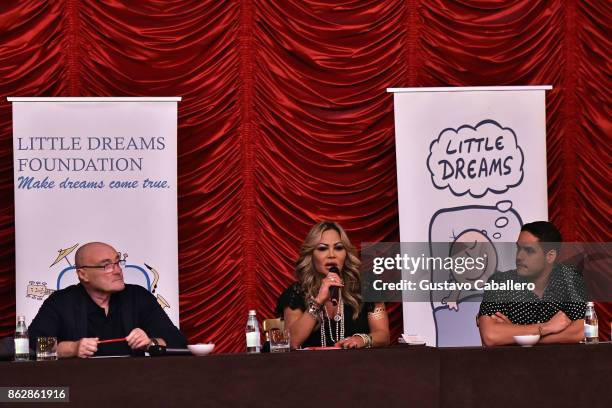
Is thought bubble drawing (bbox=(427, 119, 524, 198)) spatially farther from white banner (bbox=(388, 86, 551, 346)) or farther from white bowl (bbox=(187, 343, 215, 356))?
white bowl (bbox=(187, 343, 215, 356))

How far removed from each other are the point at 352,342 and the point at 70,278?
2.42m

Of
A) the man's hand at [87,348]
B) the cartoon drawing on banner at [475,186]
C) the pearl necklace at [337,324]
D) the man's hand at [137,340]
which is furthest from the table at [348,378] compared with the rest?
the cartoon drawing on banner at [475,186]

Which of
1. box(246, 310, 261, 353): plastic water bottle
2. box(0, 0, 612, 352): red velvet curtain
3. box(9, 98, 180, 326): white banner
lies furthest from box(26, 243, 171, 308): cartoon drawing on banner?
box(246, 310, 261, 353): plastic water bottle

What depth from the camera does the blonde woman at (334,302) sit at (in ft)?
15.0

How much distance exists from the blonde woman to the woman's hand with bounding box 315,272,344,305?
109 millimetres

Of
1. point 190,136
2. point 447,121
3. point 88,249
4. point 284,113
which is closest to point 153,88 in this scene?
point 190,136

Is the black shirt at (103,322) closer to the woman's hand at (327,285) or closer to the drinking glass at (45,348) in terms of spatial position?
the drinking glass at (45,348)

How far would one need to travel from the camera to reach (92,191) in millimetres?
6148

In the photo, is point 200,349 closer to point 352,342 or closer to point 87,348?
point 87,348

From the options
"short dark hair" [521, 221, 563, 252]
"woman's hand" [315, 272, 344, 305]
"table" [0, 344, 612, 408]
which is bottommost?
"table" [0, 344, 612, 408]

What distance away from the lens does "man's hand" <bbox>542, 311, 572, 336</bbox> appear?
425 centimetres

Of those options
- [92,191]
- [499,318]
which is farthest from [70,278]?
[499,318]

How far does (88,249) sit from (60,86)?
249cm

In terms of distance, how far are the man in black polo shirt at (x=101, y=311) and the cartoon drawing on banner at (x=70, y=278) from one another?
1.50 meters
